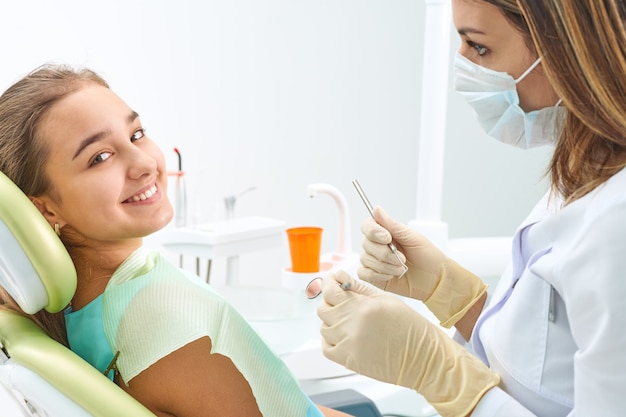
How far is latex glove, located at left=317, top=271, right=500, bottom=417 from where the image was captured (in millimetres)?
1170

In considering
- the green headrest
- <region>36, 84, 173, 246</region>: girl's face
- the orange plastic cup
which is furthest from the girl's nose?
the orange plastic cup

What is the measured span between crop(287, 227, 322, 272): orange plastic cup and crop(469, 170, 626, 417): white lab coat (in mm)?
914

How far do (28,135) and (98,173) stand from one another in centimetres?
12

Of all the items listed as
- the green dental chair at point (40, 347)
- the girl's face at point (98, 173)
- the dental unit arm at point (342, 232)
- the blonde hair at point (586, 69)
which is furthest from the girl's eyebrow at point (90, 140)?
the dental unit arm at point (342, 232)

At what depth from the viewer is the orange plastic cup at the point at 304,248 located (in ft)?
6.98

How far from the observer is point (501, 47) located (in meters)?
1.13

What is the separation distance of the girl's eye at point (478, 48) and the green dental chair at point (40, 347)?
0.69 m

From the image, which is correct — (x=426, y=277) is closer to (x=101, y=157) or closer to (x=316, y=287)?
(x=316, y=287)

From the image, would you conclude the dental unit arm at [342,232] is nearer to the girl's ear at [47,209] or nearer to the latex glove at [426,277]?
the latex glove at [426,277]

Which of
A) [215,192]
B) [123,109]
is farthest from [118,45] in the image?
[123,109]

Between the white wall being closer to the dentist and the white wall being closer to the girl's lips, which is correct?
the girl's lips

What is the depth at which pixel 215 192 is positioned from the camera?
3172 mm

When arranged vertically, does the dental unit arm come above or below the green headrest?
below

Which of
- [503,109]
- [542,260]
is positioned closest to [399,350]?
[542,260]
